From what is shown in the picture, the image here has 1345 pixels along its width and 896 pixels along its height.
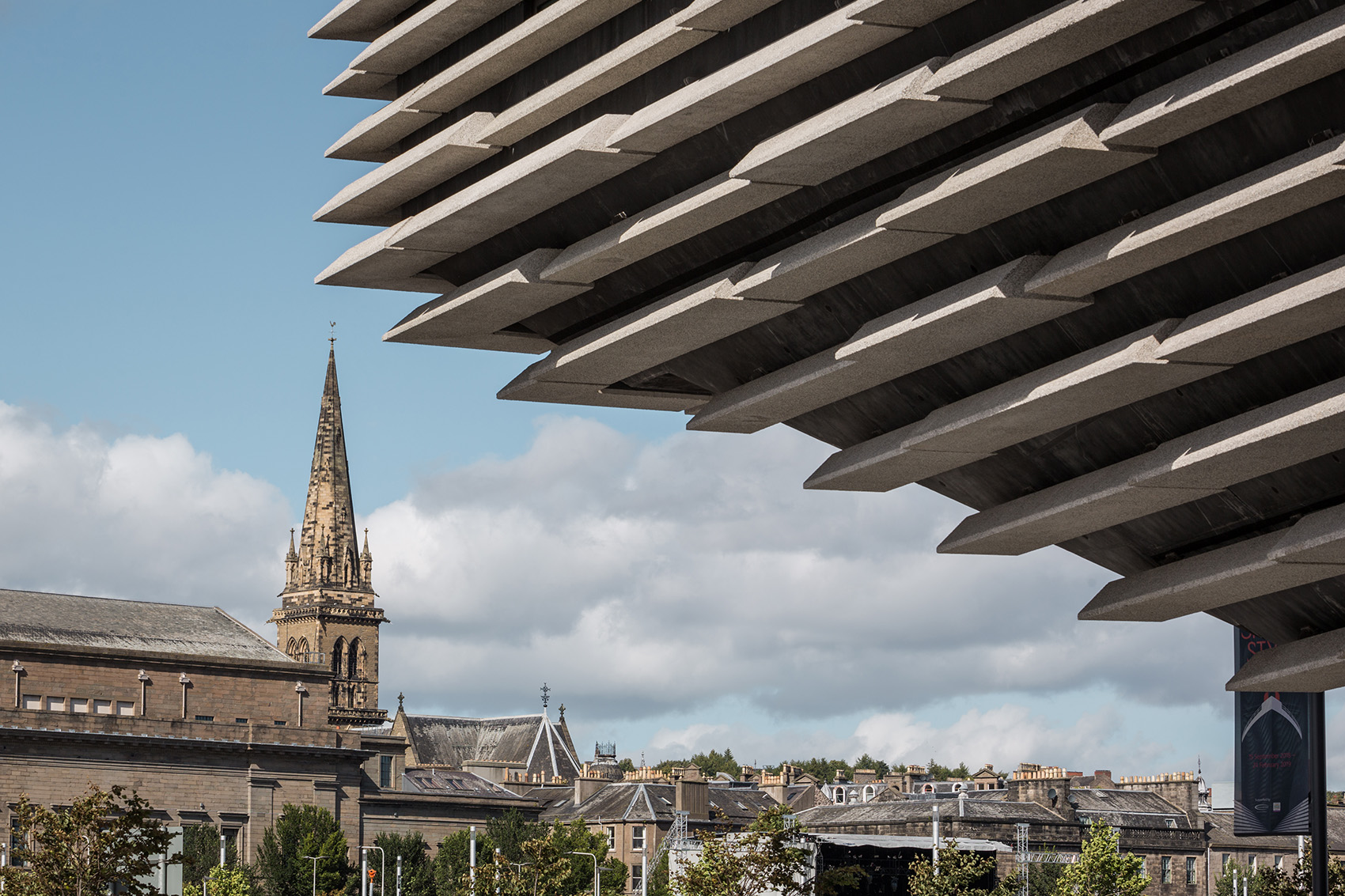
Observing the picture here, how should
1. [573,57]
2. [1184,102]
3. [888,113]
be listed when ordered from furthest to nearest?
[573,57] < [888,113] < [1184,102]

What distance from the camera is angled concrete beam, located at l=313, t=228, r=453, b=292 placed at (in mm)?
16109

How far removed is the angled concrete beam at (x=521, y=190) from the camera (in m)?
14.0

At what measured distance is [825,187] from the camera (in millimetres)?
14008

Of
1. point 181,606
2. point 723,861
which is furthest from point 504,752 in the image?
point 723,861

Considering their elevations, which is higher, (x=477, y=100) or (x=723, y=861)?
(x=477, y=100)

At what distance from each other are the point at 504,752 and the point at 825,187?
456 feet

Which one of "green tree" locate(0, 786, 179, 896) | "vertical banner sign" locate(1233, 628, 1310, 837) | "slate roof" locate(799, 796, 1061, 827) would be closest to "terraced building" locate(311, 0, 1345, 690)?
"vertical banner sign" locate(1233, 628, 1310, 837)

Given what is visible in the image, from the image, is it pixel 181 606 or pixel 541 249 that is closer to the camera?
pixel 541 249

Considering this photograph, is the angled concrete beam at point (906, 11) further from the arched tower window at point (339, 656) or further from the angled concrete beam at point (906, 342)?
the arched tower window at point (339, 656)

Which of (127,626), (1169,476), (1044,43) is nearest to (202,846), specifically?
(127,626)

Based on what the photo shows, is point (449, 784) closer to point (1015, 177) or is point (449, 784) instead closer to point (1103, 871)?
point (1103, 871)

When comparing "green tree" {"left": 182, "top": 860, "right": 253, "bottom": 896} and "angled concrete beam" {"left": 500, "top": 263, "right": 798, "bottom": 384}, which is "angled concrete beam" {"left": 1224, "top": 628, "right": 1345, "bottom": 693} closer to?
"angled concrete beam" {"left": 500, "top": 263, "right": 798, "bottom": 384}

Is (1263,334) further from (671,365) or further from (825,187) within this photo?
(671,365)

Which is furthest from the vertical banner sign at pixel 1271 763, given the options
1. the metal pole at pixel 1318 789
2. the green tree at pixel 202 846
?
the green tree at pixel 202 846
